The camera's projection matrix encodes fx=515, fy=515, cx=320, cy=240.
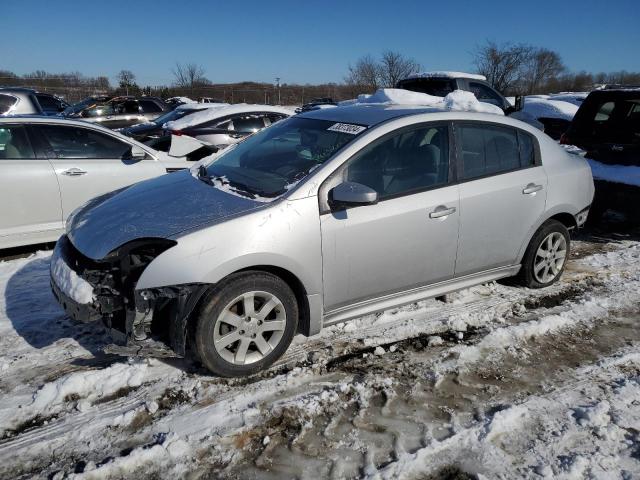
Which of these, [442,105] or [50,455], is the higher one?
[442,105]

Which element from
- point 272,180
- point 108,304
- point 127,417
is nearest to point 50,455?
point 127,417

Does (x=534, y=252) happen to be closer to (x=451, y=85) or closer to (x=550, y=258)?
(x=550, y=258)

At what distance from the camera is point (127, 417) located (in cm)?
289

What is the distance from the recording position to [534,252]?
4.58m

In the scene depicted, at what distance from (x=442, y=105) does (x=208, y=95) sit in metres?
37.4

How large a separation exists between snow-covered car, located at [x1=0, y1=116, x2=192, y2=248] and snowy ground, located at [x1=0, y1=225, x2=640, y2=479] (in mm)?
1438

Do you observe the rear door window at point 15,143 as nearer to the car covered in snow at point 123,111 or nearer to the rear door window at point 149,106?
the car covered in snow at point 123,111

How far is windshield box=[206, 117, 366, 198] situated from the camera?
11.7 feet

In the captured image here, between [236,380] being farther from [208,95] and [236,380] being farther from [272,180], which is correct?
[208,95]

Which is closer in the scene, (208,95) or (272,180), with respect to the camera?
(272,180)

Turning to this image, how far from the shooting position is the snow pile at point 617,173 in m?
5.89

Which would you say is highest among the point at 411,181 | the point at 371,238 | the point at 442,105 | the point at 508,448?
the point at 442,105

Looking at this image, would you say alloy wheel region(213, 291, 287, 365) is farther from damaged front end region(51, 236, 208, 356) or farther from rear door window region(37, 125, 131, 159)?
rear door window region(37, 125, 131, 159)

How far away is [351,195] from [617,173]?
4.36 m
